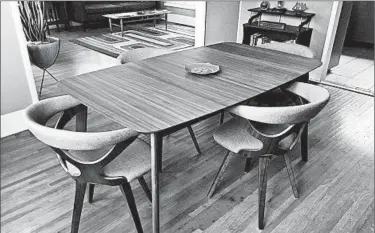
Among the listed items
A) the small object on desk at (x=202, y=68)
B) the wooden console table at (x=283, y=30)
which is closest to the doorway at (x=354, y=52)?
the wooden console table at (x=283, y=30)

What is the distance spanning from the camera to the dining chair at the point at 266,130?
4.94ft

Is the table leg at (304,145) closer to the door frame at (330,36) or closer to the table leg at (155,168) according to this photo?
the table leg at (155,168)

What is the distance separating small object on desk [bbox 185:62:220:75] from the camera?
6.31 feet

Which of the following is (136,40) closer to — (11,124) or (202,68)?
(11,124)

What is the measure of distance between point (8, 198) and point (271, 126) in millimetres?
1656

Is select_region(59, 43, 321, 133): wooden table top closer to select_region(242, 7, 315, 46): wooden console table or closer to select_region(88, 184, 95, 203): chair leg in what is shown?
select_region(88, 184, 95, 203): chair leg

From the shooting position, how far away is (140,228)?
1617 mm

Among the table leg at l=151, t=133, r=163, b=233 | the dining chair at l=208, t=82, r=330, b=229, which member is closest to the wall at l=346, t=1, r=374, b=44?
the dining chair at l=208, t=82, r=330, b=229

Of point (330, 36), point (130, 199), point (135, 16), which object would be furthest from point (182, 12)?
point (130, 199)

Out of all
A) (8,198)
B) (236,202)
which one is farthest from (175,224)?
(8,198)

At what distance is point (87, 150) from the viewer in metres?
1.48

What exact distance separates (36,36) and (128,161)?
232 centimetres

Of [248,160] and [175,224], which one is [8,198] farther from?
[248,160]

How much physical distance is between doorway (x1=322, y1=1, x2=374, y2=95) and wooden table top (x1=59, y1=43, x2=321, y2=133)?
1968 millimetres
